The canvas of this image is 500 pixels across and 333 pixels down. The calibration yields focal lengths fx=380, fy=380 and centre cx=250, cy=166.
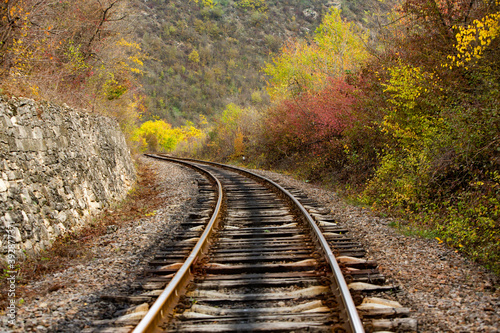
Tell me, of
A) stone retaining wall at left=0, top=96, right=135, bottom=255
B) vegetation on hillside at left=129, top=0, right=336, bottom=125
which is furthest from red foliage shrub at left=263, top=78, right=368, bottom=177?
vegetation on hillside at left=129, top=0, right=336, bottom=125

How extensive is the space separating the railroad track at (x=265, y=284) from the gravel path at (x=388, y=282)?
0.28 metres

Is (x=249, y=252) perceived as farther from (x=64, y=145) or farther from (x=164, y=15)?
(x=164, y=15)

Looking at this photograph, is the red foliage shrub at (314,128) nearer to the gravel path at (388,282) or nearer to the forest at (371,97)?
the forest at (371,97)

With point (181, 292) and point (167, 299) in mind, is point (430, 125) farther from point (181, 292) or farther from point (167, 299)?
point (167, 299)

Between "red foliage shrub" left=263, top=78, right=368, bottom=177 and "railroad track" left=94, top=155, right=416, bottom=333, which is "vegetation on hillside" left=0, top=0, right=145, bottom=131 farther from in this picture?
"red foliage shrub" left=263, top=78, right=368, bottom=177

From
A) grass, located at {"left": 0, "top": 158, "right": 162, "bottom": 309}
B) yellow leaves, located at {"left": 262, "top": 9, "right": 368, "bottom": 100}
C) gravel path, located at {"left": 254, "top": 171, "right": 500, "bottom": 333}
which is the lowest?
grass, located at {"left": 0, "top": 158, "right": 162, "bottom": 309}

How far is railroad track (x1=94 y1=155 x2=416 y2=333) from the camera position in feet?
11.9

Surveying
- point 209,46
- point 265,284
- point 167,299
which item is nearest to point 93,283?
point 167,299

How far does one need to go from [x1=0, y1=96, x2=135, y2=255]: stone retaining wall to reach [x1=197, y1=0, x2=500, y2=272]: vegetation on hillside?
260 inches

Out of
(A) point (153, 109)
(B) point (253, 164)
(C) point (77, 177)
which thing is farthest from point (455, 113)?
(A) point (153, 109)

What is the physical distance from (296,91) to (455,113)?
14558 mm

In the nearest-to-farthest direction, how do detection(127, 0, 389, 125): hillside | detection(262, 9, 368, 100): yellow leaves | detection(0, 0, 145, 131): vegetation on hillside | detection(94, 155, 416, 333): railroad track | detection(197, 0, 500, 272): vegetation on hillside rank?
detection(94, 155, 416, 333): railroad track, detection(197, 0, 500, 272): vegetation on hillside, detection(0, 0, 145, 131): vegetation on hillside, detection(262, 9, 368, 100): yellow leaves, detection(127, 0, 389, 125): hillside

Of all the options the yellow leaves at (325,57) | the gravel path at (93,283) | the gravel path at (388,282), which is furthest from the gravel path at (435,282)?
the yellow leaves at (325,57)

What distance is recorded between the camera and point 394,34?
11211 millimetres
